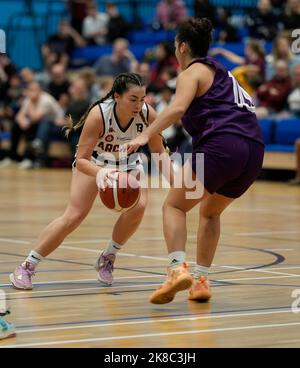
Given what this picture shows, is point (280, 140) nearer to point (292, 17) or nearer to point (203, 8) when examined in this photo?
point (292, 17)

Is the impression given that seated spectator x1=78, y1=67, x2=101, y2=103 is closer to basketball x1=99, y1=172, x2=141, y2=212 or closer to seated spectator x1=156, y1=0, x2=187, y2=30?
seated spectator x1=156, y1=0, x2=187, y2=30

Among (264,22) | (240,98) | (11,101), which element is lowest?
(240,98)

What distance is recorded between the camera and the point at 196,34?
22.0 ft

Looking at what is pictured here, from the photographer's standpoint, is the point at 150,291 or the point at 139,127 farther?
the point at 139,127

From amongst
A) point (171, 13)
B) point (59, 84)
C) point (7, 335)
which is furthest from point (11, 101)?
point (7, 335)

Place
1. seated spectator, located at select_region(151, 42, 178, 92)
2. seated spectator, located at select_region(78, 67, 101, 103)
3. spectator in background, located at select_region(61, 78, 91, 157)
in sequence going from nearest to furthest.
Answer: spectator in background, located at select_region(61, 78, 91, 157) < seated spectator, located at select_region(151, 42, 178, 92) < seated spectator, located at select_region(78, 67, 101, 103)

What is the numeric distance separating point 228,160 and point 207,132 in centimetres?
23

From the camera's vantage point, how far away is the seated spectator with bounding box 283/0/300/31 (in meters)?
20.0

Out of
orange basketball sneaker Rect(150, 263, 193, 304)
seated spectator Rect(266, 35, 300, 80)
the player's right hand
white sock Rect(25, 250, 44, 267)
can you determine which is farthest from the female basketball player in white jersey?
seated spectator Rect(266, 35, 300, 80)

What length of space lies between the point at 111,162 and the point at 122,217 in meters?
0.41

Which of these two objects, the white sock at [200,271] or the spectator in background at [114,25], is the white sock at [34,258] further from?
the spectator in background at [114,25]

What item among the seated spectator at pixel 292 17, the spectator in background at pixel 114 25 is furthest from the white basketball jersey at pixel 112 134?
the spectator in background at pixel 114 25

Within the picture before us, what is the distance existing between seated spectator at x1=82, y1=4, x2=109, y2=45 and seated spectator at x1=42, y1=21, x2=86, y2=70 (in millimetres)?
227

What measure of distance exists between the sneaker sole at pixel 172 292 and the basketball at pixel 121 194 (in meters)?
0.79
